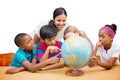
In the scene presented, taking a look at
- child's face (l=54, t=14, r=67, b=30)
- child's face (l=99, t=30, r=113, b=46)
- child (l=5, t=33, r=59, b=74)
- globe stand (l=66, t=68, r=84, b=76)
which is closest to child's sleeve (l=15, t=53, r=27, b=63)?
child (l=5, t=33, r=59, b=74)

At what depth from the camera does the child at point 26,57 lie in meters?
1.97

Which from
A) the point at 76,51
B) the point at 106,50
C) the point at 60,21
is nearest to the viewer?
the point at 76,51

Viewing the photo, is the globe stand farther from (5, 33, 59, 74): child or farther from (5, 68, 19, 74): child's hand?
(5, 68, 19, 74): child's hand

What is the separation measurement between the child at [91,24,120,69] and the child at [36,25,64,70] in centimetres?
25

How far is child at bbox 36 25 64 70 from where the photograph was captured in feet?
6.51

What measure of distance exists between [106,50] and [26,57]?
0.58 metres

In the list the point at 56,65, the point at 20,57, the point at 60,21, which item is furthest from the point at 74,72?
the point at 60,21

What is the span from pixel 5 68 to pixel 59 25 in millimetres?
522

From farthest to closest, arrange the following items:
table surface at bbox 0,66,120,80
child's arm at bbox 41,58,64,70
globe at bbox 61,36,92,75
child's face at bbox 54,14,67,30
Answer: child's face at bbox 54,14,67,30 < child's arm at bbox 41,58,64,70 < table surface at bbox 0,66,120,80 < globe at bbox 61,36,92,75

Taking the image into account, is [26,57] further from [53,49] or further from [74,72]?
[74,72]

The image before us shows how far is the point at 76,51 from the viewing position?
1769 millimetres

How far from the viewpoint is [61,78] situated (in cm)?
189

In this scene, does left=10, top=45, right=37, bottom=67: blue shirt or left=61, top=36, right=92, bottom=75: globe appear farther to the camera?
left=10, top=45, right=37, bottom=67: blue shirt

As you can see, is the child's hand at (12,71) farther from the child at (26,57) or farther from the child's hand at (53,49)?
the child's hand at (53,49)
